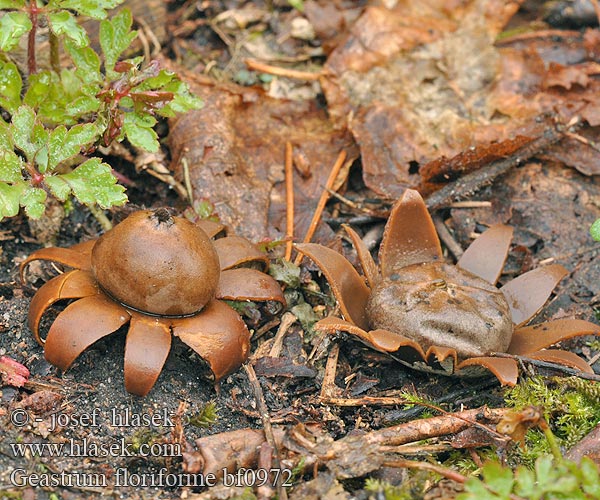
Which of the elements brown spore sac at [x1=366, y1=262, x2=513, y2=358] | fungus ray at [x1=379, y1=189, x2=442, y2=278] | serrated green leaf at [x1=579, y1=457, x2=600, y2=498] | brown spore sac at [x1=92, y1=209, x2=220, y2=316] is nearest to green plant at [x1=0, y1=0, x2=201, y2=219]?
brown spore sac at [x1=92, y1=209, x2=220, y2=316]

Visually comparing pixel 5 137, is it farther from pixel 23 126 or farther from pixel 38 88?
pixel 38 88

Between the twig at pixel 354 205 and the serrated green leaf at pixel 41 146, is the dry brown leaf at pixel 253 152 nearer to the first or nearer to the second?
the twig at pixel 354 205

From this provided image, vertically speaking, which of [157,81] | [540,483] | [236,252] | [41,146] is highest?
[157,81]

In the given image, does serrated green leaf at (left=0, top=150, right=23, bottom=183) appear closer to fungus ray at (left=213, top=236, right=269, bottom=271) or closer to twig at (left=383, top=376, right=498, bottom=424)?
fungus ray at (left=213, top=236, right=269, bottom=271)

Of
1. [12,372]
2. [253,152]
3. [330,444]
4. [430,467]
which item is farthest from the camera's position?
[253,152]

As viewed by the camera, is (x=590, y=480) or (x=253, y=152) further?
(x=253, y=152)

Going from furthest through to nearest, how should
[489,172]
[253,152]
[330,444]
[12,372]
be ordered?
1. [253,152]
2. [489,172]
3. [12,372]
4. [330,444]

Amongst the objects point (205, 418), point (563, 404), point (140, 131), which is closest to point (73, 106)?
point (140, 131)

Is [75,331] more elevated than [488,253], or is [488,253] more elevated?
[75,331]
